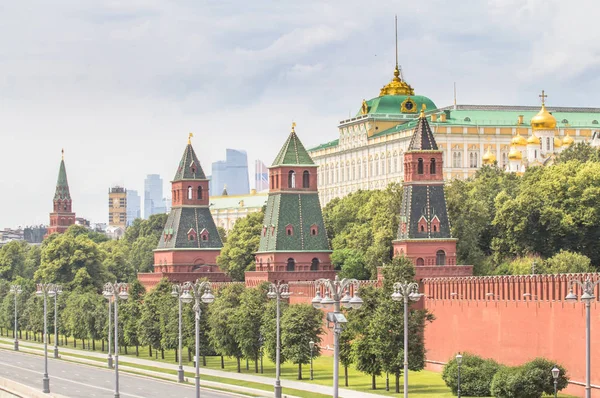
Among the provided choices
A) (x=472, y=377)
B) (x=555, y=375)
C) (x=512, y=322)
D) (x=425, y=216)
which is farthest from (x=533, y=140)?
(x=555, y=375)

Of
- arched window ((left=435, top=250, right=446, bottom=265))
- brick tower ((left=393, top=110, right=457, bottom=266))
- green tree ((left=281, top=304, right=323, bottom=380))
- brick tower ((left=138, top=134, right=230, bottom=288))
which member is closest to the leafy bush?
green tree ((left=281, top=304, right=323, bottom=380))

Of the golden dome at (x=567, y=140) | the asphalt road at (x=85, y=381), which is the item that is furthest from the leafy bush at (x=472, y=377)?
the golden dome at (x=567, y=140)

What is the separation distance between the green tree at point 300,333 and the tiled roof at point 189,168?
41.0 metres

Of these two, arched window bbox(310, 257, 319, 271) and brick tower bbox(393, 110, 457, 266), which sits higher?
brick tower bbox(393, 110, 457, 266)

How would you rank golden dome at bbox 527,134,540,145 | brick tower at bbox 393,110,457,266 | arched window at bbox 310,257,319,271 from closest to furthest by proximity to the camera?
brick tower at bbox 393,110,457,266 → arched window at bbox 310,257,319,271 → golden dome at bbox 527,134,540,145

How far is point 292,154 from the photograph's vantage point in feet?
417

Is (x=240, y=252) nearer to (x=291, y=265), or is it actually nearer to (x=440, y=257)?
(x=291, y=265)

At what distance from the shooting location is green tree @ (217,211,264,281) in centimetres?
13975

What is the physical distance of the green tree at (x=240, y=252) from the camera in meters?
140

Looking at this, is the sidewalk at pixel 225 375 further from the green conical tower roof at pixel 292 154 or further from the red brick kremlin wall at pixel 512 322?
the green conical tower roof at pixel 292 154

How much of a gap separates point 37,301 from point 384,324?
68.9 metres

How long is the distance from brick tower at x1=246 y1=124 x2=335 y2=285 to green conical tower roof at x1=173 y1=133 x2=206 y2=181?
51.7ft

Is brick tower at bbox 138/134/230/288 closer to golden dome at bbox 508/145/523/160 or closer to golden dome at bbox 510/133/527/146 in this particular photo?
golden dome at bbox 508/145/523/160

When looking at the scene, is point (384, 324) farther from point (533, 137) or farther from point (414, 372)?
point (533, 137)
